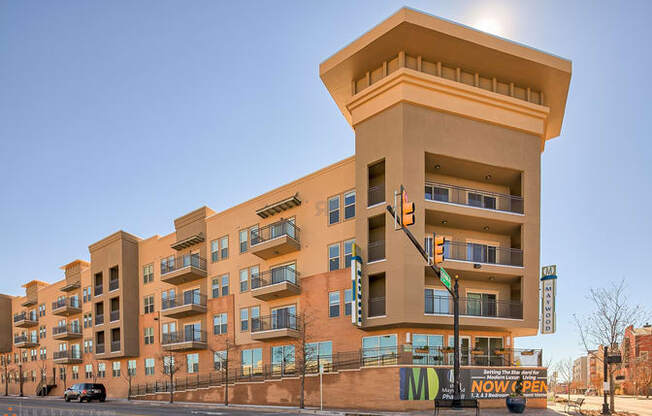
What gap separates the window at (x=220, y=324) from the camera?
44319 mm

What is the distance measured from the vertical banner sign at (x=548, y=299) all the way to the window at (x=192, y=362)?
30025 mm

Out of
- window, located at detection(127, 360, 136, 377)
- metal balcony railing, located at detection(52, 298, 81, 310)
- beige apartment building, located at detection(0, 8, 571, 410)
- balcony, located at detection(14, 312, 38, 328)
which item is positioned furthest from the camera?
balcony, located at detection(14, 312, 38, 328)

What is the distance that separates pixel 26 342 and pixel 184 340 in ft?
154

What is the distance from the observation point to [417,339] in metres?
31.3

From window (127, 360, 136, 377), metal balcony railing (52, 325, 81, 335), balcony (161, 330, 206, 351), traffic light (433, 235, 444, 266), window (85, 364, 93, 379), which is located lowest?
window (85, 364, 93, 379)

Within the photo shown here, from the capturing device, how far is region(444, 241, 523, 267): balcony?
32.9 metres

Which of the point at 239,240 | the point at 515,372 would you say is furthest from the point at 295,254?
the point at 515,372

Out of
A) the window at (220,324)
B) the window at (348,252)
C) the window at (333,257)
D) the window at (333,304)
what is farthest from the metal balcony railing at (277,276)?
the window at (220,324)

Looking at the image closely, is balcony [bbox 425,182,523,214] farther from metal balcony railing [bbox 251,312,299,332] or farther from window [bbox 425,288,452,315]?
metal balcony railing [bbox 251,312,299,332]

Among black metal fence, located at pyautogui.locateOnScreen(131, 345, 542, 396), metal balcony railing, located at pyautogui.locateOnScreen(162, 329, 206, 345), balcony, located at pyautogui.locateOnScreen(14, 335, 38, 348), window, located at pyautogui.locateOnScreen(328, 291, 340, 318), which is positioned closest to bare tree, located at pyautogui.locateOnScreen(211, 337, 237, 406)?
metal balcony railing, located at pyautogui.locateOnScreen(162, 329, 206, 345)

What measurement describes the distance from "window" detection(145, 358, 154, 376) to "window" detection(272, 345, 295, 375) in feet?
64.2

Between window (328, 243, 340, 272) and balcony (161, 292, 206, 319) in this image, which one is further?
balcony (161, 292, 206, 319)

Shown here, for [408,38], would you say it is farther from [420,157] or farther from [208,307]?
[208,307]

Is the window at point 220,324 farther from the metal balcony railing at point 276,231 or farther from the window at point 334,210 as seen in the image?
the window at point 334,210
